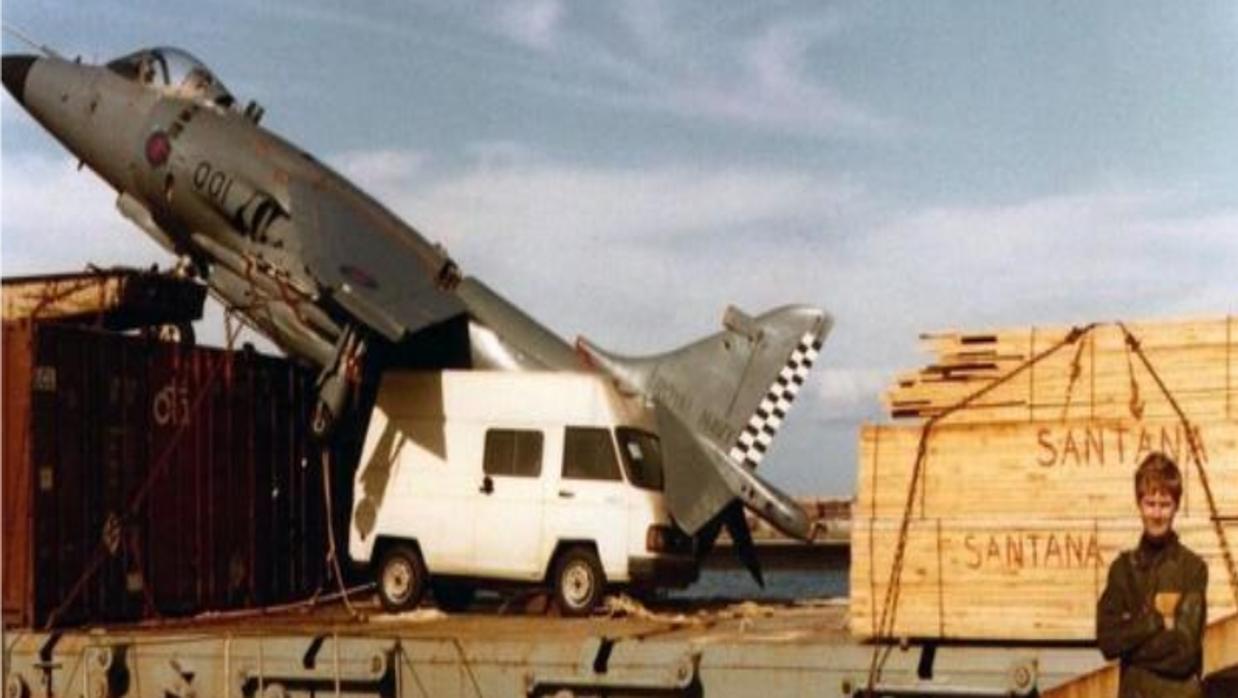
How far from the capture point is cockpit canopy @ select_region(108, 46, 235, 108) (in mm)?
21062

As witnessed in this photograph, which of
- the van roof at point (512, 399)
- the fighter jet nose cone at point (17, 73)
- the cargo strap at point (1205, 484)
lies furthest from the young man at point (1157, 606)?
the fighter jet nose cone at point (17, 73)

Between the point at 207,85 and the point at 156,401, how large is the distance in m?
5.83

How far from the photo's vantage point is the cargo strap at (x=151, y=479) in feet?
51.9

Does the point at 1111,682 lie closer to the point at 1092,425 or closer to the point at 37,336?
the point at 1092,425

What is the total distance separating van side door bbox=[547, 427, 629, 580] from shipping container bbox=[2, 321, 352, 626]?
3.88 metres

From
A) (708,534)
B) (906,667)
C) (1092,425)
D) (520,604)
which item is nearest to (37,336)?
(520,604)

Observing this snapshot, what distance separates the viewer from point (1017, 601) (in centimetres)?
1090

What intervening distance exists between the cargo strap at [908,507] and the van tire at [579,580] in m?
5.35

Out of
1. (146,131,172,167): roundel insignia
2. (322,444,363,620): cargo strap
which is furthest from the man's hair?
(146,131,172,167): roundel insignia

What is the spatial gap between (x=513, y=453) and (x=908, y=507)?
21.0 feet

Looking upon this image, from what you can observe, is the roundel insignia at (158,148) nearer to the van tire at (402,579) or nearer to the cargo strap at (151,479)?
the cargo strap at (151,479)

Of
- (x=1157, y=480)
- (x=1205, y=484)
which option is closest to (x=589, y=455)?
(x=1205, y=484)

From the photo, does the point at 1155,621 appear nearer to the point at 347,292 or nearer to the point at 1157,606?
the point at 1157,606

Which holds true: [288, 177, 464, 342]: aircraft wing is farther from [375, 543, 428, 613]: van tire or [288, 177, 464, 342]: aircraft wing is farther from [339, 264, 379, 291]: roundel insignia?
[375, 543, 428, 613]: van tire
